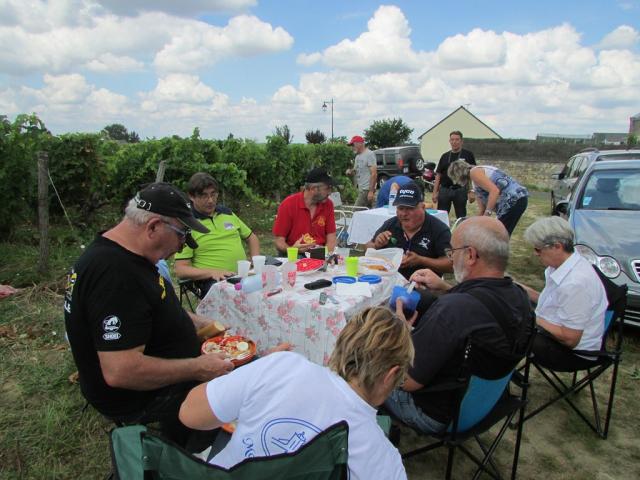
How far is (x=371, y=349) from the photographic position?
4.16 ft

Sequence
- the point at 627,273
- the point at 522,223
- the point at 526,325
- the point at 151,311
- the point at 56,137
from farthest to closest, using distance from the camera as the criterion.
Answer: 1. the point at 522,223
2. the point at 56,137
3. the point at 627,273
4. the point at 526,325
5. the point at 151,311

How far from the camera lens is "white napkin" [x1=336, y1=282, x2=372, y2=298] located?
8.60 feet

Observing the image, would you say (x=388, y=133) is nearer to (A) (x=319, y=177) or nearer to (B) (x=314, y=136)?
(B) (x=314, y=136)

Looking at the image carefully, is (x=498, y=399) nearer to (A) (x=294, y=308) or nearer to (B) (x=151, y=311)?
(A) (x=294, y=308)

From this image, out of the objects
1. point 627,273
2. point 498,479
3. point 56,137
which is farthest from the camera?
point 56,137

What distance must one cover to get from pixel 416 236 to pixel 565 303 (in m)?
1.46

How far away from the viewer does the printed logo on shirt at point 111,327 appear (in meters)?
1.66

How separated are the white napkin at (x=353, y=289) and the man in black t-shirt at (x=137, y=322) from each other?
2.90ft

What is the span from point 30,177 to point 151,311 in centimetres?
566

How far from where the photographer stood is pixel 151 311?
70.9 inches

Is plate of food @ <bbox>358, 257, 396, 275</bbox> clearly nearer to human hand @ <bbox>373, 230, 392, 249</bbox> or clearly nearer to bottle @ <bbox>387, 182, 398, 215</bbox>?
human hand @ <bbox>373, 230, 392, 249</bbox>

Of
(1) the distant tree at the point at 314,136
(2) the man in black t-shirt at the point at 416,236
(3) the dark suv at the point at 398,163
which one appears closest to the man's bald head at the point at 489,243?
(2) the man in black t-shirt at the point at 416,236

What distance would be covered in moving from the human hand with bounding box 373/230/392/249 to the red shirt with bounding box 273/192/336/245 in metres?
0.66

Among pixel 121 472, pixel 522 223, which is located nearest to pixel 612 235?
pixel 121 472
